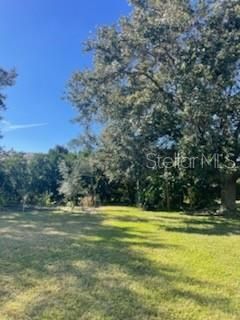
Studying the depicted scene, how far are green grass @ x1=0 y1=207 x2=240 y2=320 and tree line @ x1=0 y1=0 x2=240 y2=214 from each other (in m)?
5.18

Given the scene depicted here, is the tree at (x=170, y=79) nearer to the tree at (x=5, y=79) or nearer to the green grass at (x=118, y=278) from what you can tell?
the green grass at (x=118, y=278)

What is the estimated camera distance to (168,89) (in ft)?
47.2

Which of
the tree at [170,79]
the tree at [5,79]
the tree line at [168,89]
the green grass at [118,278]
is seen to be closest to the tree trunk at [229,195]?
the tree line at [168,89]

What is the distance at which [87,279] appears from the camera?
5227 mm

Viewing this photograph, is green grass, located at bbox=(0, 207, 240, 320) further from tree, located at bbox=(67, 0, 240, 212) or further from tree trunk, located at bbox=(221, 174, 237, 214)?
tree trunk, located at bbox=(221, 174, 237, 214)

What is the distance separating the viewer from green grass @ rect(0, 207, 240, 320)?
414 cm

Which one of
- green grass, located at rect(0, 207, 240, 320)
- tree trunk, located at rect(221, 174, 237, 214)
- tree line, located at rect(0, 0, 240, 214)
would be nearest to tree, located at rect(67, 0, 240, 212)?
tree line, located at rect(0, 0, 240, 214)

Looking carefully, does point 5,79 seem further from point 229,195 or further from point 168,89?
point 229,195

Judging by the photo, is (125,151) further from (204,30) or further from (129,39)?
(204,30)

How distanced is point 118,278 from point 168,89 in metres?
10.3

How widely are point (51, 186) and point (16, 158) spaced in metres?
4.13

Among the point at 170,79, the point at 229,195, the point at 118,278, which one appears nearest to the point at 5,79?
the point at 170,79

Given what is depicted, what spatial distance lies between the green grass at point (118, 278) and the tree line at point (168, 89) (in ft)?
17.0

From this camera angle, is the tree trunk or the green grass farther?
the tree trunk
